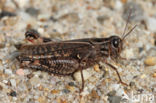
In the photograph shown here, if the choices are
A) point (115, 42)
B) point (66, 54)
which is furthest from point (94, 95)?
point (115, 42)

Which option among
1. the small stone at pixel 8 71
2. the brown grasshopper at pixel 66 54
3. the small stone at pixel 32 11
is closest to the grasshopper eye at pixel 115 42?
the brown grasshopper at pixel 66 54

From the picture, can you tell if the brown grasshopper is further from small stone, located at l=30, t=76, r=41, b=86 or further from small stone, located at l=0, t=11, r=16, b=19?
small stone, located at l=0, t=11, r=16, b=19

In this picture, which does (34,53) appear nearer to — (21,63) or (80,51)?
(21,63)

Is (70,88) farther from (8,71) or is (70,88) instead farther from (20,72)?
(8,71)

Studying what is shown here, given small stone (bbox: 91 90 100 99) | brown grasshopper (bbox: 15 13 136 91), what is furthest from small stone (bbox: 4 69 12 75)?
small stone (bbox: 91 90 100 99)

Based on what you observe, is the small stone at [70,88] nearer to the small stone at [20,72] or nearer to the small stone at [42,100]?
the small stone at [42,100]

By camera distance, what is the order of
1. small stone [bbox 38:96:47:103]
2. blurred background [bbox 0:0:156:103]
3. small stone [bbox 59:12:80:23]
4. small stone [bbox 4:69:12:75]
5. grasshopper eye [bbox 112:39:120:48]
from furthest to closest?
small stone [bbox 59:12:80:23] < grasshopper eye [bbox 112:39:120:48] < small stone [bbox 4:69:12:75] < blurred background [bbox 0:0:156:103] < small stone [bbox 38:96:47:103]
